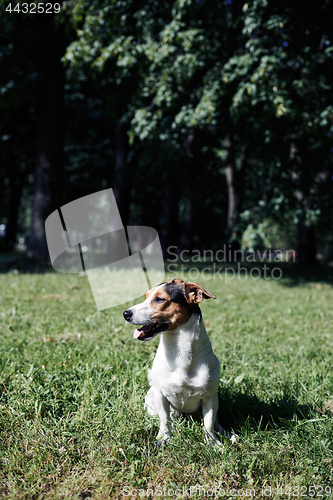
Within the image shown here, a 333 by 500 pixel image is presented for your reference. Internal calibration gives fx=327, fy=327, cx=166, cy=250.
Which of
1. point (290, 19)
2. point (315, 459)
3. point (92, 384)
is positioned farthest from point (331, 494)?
point (290, 19)

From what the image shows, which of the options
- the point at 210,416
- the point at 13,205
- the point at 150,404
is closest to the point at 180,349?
the point at 210,416

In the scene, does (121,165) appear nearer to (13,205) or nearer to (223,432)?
(223,432)

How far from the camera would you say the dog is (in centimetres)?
201

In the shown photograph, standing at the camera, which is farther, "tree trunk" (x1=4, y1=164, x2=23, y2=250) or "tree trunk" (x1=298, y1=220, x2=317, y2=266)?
"tree trunk" (x1=4, y1=164, x2=23, y2=250)

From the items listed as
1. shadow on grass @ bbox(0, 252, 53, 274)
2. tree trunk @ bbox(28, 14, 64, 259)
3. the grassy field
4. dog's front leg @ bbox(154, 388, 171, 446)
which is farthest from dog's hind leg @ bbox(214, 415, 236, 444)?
tree trunk @ bbox(28, 14, 64, 259)

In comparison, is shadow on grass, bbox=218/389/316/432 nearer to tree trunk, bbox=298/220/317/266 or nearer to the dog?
the dog

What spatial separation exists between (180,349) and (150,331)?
0.23 meters

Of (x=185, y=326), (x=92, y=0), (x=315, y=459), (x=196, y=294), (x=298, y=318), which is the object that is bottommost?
(x=298, y=318)

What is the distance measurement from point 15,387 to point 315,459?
234 centimetres

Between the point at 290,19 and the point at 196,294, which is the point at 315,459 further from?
the point at 290,19

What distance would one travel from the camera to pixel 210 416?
2.16 meters

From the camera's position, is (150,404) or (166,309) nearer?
(166,309)

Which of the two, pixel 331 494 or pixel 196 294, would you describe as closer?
pixel 331 494

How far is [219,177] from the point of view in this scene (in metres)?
11.8
